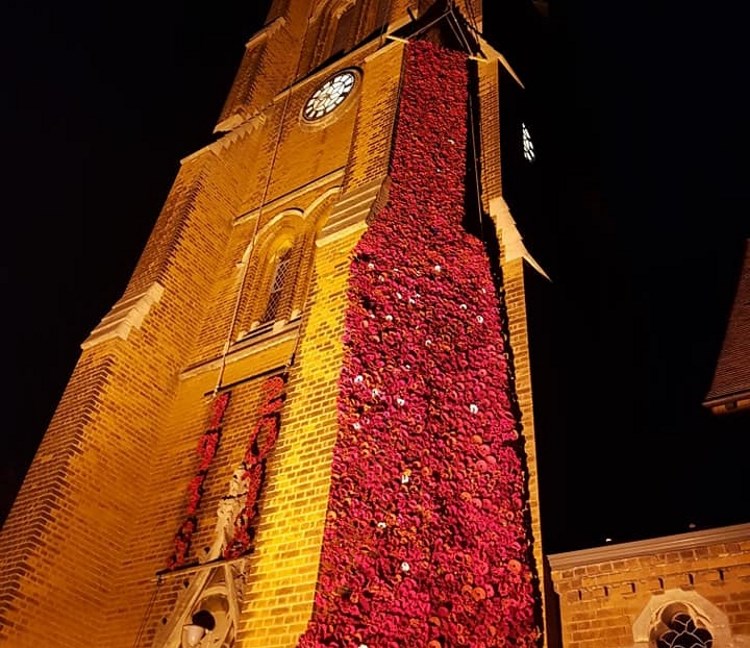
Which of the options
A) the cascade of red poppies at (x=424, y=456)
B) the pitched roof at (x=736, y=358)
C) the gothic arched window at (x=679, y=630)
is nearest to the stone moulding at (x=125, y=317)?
the cascade of red poppies at (x=424, y=456)

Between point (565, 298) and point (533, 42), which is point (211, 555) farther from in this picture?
point (533, 42)

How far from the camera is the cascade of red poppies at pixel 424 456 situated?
5531 mm

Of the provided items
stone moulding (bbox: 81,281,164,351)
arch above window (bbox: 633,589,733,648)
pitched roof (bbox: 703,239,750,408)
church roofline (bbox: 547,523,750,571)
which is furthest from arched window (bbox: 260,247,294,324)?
arch above window (bbox: 633,589,733,648)

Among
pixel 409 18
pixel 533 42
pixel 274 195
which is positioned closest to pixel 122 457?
pixel 274 195

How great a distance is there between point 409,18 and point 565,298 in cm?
636

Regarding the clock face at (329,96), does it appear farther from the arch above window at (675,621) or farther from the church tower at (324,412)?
the arch above window at (675,621)

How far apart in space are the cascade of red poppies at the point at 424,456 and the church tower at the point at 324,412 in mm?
21

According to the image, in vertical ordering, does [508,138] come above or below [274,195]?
below

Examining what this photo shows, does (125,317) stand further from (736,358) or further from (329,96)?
(736,358)

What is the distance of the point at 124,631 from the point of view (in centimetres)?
800

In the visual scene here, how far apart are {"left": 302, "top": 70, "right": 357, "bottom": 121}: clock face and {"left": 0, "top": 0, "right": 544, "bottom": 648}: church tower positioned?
0.80ft

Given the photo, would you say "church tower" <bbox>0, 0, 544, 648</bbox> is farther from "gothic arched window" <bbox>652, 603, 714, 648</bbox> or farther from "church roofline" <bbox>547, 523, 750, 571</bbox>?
"gothic arched window" <bbox>652, 603, 714, 648</bbox>

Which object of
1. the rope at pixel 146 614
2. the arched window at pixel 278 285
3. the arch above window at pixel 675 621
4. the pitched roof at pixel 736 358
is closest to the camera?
the arch above window at pixel 675 621

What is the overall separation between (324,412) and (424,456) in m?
→ 1.04
